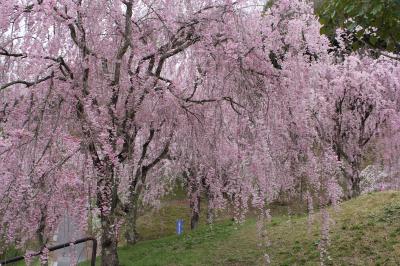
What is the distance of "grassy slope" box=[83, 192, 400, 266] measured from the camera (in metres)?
7.23

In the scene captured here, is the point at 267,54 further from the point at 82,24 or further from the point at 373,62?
the point at 373,62

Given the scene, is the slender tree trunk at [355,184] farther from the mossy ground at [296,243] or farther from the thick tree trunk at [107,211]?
the thick tree trunk at [107,211]

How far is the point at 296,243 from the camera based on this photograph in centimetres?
852

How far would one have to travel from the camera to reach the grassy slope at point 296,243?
7234 millimetres

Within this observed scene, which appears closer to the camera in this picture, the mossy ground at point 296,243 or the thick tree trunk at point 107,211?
the thick tree trunk at point 107,211

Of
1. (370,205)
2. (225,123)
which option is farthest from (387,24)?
(370,205)

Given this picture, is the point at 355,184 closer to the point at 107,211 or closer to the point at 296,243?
the point at 296,243

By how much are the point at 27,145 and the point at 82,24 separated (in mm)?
1674

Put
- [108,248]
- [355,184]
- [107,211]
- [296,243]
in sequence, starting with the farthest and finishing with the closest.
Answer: [355,184]
[296,243]
[108,248]
[107,211]

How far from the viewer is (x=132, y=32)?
6.37m

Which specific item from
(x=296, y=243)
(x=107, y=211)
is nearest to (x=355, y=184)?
(x=296, y=243)

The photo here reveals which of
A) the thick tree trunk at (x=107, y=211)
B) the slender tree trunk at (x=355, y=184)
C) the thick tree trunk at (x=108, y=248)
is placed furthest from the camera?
the slender tree trunk at (x=355, y=184)

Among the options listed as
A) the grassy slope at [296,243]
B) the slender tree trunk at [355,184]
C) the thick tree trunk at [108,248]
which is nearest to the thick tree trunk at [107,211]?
the thick tree trunk at [108,248]

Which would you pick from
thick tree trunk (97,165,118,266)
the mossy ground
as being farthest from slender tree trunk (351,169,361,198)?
thick tree trunk (97,165,118,266)
